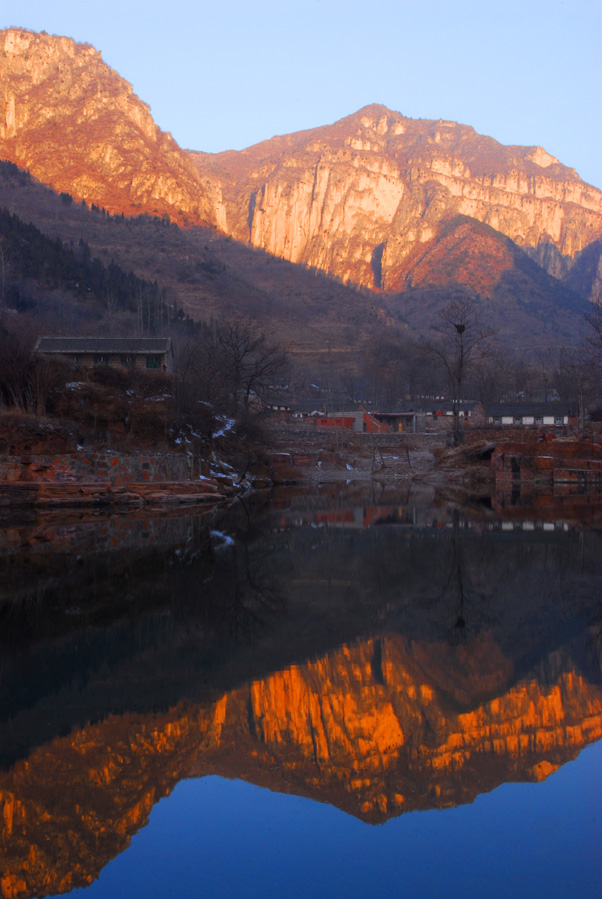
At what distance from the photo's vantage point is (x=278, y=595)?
10.2m

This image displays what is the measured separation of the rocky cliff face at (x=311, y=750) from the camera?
4312 mm

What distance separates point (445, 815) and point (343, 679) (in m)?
2.16

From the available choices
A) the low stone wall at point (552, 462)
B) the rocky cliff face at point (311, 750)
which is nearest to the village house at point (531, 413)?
the low stone wall at point (552, 462)

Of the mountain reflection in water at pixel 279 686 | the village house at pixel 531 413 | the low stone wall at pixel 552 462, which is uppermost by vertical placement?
the village house at pixel 531 413

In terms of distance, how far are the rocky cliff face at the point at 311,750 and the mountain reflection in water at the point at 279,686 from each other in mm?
16

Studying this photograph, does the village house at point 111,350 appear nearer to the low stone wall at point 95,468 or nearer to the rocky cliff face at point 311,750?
the low stone wall at point 95,468

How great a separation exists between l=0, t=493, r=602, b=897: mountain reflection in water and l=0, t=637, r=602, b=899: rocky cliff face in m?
0.02

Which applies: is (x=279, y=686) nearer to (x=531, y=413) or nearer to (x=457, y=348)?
(x=457, y=348)

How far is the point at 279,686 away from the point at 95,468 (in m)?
21.7

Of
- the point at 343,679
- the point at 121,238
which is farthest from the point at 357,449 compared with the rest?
the point at 121,238

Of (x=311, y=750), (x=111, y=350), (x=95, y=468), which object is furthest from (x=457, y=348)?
(x=311, y=750)

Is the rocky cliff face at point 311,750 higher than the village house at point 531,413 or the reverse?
the reverse

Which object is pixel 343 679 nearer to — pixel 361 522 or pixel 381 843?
pixel 381 843

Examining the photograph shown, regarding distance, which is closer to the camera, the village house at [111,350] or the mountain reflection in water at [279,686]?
the mountain reflection in water at [279,686]
